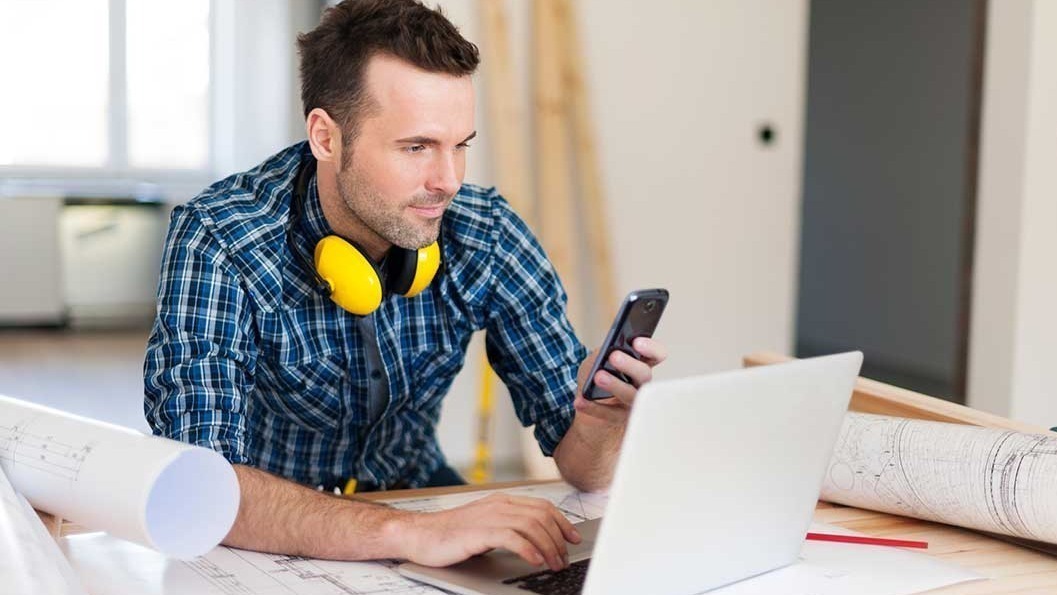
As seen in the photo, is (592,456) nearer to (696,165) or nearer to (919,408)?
(919,408)

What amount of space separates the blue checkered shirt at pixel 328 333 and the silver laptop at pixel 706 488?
1.68 feet

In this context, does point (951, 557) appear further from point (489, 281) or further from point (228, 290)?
point (228, 290)

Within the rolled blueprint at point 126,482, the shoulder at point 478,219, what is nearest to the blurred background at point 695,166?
the shoulder at point 478,219

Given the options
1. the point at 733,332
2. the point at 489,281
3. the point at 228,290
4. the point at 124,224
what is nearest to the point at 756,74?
the point at 733,332

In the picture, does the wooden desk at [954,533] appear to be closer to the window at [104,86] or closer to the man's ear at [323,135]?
the man's ear at [323,135]

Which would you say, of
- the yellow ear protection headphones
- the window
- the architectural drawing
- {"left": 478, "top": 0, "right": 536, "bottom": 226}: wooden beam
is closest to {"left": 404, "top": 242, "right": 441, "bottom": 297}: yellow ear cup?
the yellow ear protection headphones

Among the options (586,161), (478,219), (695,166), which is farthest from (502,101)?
(478,219)

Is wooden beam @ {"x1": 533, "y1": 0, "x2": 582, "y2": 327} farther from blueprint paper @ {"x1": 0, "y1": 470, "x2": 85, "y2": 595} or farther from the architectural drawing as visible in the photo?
blueprint paper @ {"x1": 0, "y1": 470, "x2": 85, "y2": 595}

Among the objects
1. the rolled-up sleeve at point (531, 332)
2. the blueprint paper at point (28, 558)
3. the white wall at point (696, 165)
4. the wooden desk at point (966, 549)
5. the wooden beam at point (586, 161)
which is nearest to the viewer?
the blueprint paper at point (28, 558)

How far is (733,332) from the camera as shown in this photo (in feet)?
14.5

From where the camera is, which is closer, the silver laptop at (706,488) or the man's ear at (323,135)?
the silver laptop at (706,488)

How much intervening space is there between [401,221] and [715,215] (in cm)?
279

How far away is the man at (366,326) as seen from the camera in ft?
4.44

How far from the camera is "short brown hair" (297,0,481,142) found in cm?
168
